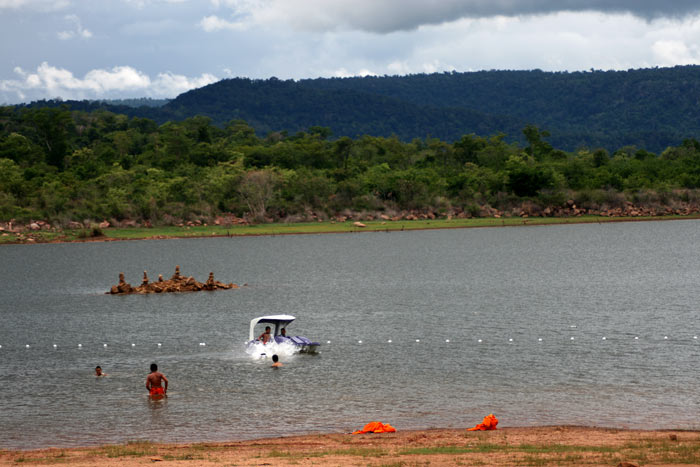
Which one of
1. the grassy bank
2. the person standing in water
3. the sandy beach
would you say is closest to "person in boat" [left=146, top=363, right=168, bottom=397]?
the sandy beach

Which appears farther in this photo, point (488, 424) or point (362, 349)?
point (362, 349)

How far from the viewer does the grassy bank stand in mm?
133000

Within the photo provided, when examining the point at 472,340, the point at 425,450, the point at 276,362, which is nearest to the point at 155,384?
the point at 276,362

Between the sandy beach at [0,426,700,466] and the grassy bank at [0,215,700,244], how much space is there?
10825 centimetres

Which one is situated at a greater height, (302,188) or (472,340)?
(302,188)

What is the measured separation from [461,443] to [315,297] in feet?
143

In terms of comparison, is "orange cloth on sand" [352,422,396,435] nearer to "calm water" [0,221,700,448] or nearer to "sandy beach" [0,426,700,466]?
"sandy beach" [0,426,700,466]

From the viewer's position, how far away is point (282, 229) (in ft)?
464

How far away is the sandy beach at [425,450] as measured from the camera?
74.6ft

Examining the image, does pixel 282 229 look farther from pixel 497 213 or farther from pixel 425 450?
pixel 425 450

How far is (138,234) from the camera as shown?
136875 mm

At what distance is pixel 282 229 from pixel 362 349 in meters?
96.5

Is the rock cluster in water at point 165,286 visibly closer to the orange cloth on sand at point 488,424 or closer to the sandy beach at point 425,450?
the sandy beach at point 425,450

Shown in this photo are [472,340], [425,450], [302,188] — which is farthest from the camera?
[302,188]
